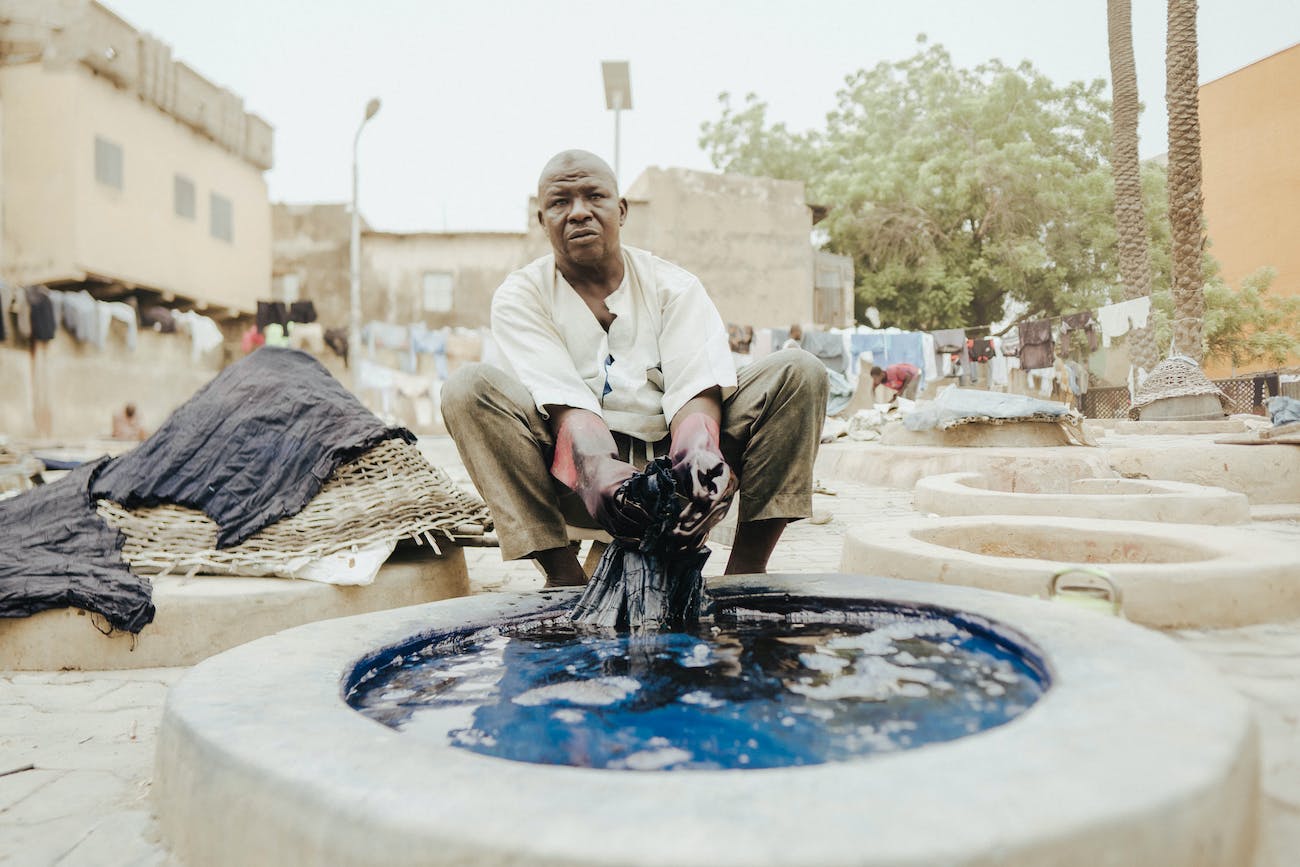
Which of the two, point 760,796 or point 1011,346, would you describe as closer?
point 760,796

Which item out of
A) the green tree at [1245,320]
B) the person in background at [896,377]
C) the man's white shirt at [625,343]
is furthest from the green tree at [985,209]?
the man's white shirt at [625,343]

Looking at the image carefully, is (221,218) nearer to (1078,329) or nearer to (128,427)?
(128,427)

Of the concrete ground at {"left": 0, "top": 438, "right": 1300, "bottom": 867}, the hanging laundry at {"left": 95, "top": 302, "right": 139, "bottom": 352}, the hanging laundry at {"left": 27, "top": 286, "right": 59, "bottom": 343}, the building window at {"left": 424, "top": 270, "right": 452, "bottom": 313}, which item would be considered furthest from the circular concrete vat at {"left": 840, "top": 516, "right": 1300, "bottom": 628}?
the building window at {"left": 424, "top": 270, "right": 452, "bottom": 313}

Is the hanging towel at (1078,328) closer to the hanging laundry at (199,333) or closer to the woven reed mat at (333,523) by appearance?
the woven reed mat at (333,523)

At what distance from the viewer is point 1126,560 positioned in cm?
292

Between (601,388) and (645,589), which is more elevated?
(601,388)

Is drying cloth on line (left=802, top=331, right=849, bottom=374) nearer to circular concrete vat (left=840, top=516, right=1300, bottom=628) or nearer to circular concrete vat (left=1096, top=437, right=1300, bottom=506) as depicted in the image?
circular concrete vat (left=1096, top=437, right=1300, bottom=506)

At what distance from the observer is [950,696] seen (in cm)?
146

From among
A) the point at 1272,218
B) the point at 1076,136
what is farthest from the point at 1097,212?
the point at 1272,218

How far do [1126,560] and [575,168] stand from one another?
2.19 metres

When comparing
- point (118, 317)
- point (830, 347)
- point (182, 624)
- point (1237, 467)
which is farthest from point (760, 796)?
point (118, 317)

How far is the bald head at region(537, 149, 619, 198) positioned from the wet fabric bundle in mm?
1117

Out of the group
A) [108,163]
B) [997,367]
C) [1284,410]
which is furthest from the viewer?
[997,367]

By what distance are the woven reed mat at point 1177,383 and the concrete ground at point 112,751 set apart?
9.96 m
